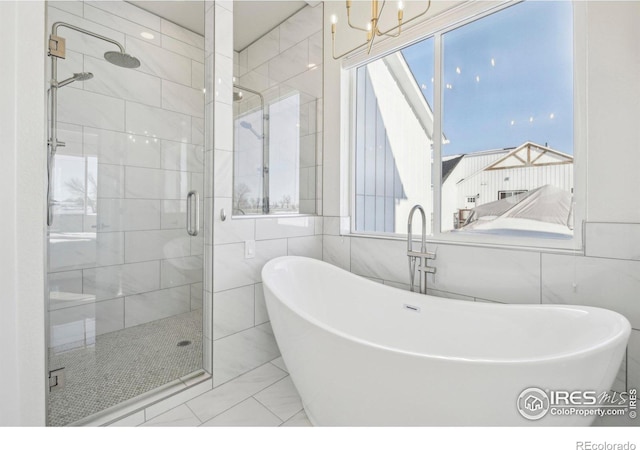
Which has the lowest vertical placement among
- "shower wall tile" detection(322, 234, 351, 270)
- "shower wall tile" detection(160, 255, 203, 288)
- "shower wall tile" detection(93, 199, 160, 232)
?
"shower wall tile" detection(160, 255, 203, 288)

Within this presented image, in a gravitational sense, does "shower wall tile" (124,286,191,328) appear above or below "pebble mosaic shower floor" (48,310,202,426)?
above

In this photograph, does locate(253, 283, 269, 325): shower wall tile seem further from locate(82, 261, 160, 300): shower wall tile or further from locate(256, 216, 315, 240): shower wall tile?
locate(82, 261, 160, 300): shower wall tile

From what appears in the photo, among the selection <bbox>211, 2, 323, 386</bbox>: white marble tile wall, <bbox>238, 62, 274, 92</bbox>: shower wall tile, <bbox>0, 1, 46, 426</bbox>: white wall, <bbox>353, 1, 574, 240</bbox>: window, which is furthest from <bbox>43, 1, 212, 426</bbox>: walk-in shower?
<bbox>353, 1, 574, 240</bbox>: window

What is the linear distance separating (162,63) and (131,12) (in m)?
0.38

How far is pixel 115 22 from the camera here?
6.82ft

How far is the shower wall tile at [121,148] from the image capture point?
1.94 meters

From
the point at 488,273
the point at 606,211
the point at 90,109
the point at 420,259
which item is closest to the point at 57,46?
the point at 90,109

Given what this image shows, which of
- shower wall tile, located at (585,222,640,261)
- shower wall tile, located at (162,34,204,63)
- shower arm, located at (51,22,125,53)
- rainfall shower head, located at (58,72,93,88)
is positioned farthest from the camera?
shower wall tile, located at (162,34,204,63)

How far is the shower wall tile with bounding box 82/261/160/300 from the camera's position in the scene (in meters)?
1.94

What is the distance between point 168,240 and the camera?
2.22 m

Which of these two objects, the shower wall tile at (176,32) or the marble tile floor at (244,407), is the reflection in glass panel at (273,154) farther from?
the marble tile floor at (244,407)

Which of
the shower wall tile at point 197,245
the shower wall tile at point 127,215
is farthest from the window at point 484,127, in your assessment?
the shower wall tile at point 127,215

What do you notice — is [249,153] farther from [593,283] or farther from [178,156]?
[593,283]
